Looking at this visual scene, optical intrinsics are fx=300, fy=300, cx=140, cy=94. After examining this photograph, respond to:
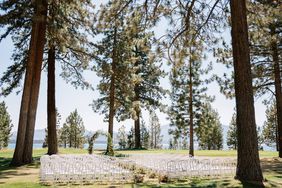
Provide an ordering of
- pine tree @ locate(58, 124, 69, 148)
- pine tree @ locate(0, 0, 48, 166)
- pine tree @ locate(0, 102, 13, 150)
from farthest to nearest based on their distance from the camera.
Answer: pine tree @ locate(58, 124, 69, 148) < pine tree @ locate(0, 102, 13, 150) < pine tree @ locate(0, 0, 48, 166)

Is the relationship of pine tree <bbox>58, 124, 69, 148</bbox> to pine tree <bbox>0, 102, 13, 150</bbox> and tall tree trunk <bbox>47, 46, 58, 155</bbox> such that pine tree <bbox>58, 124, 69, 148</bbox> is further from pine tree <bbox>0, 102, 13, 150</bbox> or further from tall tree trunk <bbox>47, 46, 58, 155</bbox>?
tall tree trunk <bbox>47, 46, 58, 155</bbox>

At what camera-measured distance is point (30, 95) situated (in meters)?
16.1

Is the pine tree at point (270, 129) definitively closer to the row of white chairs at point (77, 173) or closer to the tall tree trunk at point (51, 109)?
the tall tree trunk at point (51, 109)

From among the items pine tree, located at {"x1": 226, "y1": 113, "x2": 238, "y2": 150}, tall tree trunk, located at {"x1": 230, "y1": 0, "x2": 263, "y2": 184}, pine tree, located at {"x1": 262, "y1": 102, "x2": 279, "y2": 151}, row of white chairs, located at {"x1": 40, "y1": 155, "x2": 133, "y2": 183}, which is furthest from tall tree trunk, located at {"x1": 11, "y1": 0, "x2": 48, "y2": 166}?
pine tree, located at {"x1": 226, "y1": 113, "x2": 238, "y2": 150}

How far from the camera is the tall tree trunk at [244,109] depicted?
9336 millimetres

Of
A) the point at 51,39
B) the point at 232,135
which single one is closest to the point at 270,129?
the point at 232,135

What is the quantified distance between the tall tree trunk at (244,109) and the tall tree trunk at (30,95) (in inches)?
375

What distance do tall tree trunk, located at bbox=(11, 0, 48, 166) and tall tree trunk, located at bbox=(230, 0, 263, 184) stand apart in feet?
31.2

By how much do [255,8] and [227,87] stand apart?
25.6ft

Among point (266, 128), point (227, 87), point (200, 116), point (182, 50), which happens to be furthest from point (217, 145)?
point (182, 50)

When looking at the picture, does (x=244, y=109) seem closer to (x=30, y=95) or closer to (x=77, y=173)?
(x=77, y=173)

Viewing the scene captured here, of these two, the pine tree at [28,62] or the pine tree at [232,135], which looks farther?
the pine tree at [232,135]

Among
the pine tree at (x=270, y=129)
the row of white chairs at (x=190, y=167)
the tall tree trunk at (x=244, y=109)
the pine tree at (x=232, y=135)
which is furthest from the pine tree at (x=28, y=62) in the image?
the pine tree at (x=232, y=135)

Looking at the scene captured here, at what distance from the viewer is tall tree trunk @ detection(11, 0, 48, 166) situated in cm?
1518
